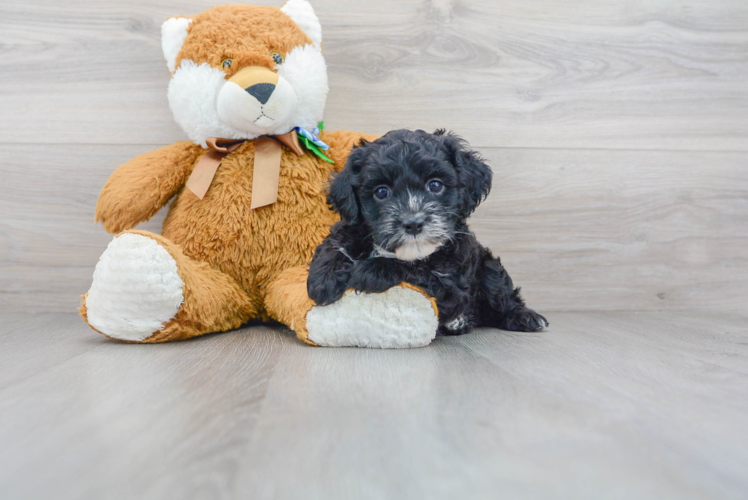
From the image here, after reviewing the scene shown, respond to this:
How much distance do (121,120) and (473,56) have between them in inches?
46.4

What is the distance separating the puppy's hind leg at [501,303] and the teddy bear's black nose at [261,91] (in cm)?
72

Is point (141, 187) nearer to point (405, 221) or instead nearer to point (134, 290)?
point (134, 290)

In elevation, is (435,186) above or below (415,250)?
above

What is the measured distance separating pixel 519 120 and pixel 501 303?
0.69m

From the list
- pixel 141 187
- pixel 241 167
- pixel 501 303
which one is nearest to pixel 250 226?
pixel 241 167

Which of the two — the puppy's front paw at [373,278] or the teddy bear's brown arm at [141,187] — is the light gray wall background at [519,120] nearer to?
the teddy bear's brown arm at [141,187]

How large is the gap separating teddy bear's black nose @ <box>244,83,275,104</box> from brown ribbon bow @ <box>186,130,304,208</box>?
0.14 metres

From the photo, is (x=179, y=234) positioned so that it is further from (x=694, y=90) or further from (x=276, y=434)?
(x=694, y=90)

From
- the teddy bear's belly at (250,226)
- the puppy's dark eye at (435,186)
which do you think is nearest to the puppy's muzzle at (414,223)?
the puppy's dark eye at (435,186)

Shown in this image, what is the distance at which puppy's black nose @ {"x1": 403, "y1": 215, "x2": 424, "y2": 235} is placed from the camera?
42.7 inches

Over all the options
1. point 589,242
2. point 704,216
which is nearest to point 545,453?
point 589,242

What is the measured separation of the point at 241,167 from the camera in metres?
1.46

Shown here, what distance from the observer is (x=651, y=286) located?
1.87 meters

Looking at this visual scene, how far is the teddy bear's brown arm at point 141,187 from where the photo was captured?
141 centimetres
